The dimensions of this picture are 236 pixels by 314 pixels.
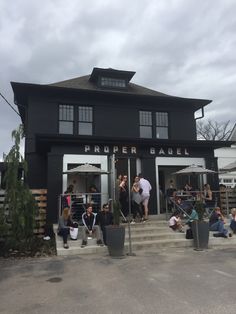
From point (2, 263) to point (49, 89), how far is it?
9.79m

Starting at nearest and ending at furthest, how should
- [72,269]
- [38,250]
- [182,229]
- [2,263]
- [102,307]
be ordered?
[102,307], [72,269], [2,263], [38,250], [182,229]

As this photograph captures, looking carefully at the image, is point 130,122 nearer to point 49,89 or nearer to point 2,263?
point 49,89

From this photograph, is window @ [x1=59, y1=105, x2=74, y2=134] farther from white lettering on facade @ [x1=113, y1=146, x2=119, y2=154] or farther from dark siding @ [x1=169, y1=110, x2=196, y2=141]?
dark siding @ [x1=169, y1=110, x2=196, y2=141]

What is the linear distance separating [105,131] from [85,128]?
1.03 metres

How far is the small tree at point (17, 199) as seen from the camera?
36.3 feet

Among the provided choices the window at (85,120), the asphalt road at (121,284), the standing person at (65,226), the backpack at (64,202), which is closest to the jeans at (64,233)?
the standing person at (65,226)

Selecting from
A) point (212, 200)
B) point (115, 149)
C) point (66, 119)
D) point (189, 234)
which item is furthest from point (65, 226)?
point (66, 119)

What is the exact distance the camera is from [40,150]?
53.3 ft

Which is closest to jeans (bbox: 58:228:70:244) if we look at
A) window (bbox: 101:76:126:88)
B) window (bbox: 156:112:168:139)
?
window (bbox: 156:112:168:139)

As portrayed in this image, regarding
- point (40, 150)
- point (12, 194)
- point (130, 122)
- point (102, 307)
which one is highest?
point (130, 122)

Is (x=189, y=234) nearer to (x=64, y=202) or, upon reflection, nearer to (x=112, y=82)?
(x=64, y=202)

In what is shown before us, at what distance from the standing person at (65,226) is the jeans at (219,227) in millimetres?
5114

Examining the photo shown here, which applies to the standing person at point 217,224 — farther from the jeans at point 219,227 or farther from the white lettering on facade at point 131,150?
the white lettering on facade at point 131,150

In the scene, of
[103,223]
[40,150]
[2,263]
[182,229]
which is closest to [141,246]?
[103,223]
